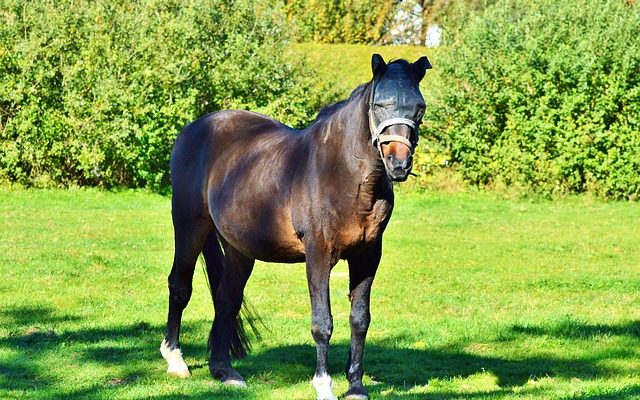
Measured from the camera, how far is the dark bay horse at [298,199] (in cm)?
606

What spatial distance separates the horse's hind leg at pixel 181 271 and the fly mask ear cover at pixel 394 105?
224cm

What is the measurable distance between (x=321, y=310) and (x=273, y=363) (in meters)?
1.70

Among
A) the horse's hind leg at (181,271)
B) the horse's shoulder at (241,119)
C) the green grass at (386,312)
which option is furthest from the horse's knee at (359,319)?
the horse's shoulder at (241,119)

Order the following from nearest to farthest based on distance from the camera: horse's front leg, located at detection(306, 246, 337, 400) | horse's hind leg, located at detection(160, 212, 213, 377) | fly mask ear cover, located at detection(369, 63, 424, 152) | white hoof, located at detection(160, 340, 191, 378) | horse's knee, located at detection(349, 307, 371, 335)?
fly mask ear cover, located at detection(369, 63, 424, 152), horse's front leg, located at detection(306, 246, 337, 400), horse's knee, located at detection(349, 307, 371, 335), white hoof, located at detection(160, 340, 191, 378), horse's hind leg, located at detection(160, 212, 213, 377)

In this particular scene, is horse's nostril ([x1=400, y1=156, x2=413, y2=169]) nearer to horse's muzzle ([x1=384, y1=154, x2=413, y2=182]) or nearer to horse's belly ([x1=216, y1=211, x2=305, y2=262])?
horse's muzzle ([x1=384, y1=154, x2=413, y2=182])

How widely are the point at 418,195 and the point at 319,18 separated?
19323 mm

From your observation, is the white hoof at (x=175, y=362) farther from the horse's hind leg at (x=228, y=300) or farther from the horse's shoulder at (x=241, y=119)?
the horse's shoulder at (x=241, y=119)

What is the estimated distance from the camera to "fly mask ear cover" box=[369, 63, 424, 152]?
5852mm

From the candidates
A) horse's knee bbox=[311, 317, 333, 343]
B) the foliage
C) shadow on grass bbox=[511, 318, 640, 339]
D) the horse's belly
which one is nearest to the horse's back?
the horse's belly

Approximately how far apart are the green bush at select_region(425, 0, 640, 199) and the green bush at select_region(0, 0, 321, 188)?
12.9ft

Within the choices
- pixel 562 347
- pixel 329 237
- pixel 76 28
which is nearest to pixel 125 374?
pixel 329 237

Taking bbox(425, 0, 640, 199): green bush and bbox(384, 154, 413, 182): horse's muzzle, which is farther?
bbox(425, 0, 640, 199): green bush

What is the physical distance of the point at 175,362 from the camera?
25.1 feet

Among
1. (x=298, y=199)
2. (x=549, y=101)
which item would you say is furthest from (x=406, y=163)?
(x=549, y=101)
